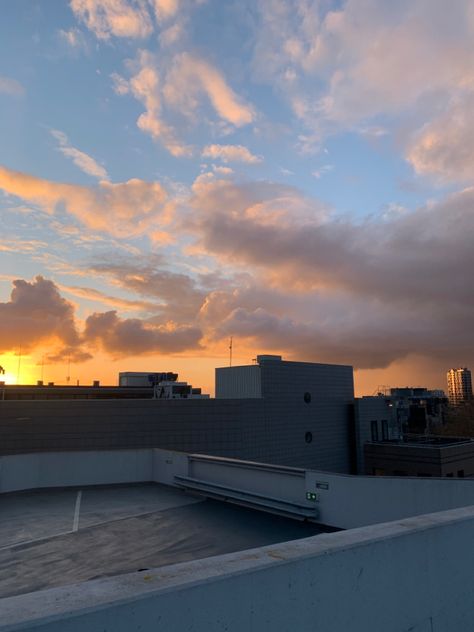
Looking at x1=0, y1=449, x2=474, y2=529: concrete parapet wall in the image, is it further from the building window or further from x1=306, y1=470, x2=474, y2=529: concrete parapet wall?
the building window

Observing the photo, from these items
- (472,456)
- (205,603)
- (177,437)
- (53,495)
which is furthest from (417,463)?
(205,603)

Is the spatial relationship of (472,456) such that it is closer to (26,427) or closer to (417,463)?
(417,463)

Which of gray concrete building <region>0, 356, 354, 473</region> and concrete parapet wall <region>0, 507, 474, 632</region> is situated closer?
concrete parapet wall <region>0, 507, 474, 632</region>

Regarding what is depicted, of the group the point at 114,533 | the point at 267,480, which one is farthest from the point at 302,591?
the point at 267,480

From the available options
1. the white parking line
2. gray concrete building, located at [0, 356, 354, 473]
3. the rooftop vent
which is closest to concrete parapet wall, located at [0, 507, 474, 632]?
the white parking line

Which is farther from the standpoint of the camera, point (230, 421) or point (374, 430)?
point (374, 430)

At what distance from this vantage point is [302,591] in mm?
3762

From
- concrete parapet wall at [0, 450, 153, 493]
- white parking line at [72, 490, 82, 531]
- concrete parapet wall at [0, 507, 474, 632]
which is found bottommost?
white parking line at [72, 490, 82, 531]

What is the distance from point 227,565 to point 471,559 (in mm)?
3018

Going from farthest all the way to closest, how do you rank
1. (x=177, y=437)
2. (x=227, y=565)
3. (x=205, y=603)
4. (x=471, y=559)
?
(x=177, y=437), (x=471, y=559), (x=227, y=565), (x=205, y=603)

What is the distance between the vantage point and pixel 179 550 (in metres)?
9.04

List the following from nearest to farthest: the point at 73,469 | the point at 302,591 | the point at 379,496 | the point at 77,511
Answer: the point at 302,591 < the point at 379,496 < the point at 77,511 < the point at 73,469

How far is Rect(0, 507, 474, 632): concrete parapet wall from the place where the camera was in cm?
302

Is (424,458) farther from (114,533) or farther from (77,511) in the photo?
(114,533)
